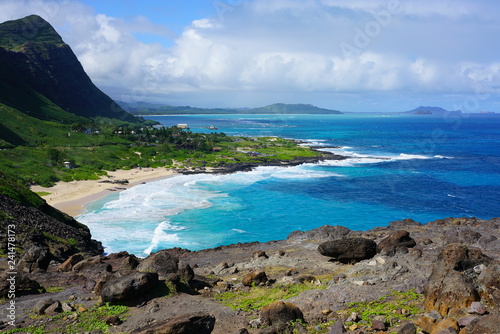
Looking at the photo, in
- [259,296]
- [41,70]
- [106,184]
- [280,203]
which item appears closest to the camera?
[259,296]

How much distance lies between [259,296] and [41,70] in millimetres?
186736

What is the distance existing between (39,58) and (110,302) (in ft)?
629

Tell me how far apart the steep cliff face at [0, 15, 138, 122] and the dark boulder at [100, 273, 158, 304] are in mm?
139078

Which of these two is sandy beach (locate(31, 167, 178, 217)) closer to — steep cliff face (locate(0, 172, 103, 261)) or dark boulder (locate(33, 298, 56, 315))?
steep cliff face (locate(0, 172, 103, 261))

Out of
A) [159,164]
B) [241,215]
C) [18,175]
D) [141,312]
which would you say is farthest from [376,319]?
[159,164]

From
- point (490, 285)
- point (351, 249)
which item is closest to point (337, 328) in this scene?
point (490, 285)

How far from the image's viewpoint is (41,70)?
167 metres

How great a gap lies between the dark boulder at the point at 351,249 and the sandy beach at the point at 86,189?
117ft

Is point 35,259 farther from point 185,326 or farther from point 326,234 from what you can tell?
point 326,234

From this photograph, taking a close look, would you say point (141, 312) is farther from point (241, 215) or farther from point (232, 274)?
point (241, 215)

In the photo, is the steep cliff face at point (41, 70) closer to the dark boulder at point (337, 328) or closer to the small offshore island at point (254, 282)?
the small offshore island at point (254, 282)

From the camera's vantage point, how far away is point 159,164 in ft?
279

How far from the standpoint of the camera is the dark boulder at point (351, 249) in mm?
19922

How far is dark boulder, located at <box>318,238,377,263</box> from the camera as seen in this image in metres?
19.9
